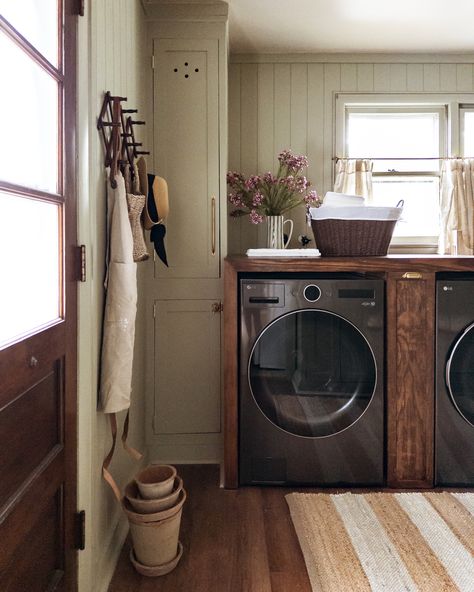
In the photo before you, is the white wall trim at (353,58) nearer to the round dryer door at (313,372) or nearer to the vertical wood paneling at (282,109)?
the vertical wood paneling at (282,109)

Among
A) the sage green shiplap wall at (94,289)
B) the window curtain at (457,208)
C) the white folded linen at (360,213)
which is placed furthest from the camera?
the window curtain at (457,208)

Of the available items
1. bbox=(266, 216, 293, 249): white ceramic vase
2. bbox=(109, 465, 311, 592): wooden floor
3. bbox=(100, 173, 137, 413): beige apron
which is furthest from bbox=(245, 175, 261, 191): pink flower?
bbox=(109, 465, 311, 592): wooden floor

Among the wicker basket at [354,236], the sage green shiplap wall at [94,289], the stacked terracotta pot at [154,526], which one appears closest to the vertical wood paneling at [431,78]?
the wicker basket at [354,236]

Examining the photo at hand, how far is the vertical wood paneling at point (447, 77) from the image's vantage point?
3.20 meters

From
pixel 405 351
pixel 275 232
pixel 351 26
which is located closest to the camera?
pixel 405 351

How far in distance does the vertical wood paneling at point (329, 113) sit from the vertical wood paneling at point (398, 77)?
1.07 ft

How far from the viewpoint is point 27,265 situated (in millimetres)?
1186

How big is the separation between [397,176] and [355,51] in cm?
79

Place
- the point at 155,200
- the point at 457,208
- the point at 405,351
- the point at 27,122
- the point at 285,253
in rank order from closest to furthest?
the point at 27,122 < the point at 155,200 < the point at 405,351 < the point at 285,253 < the point at 457,208

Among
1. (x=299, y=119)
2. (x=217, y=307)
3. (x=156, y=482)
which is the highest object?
Result: (x=299, y=119)

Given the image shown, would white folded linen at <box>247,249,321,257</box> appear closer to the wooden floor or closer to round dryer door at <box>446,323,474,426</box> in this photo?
round dryer door at <box>446,323,474,426</box>

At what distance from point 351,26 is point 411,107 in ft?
2.30

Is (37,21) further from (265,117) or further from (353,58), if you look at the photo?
(353,58)

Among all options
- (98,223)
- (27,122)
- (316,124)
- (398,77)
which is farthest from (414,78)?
Answer: (27,122)
